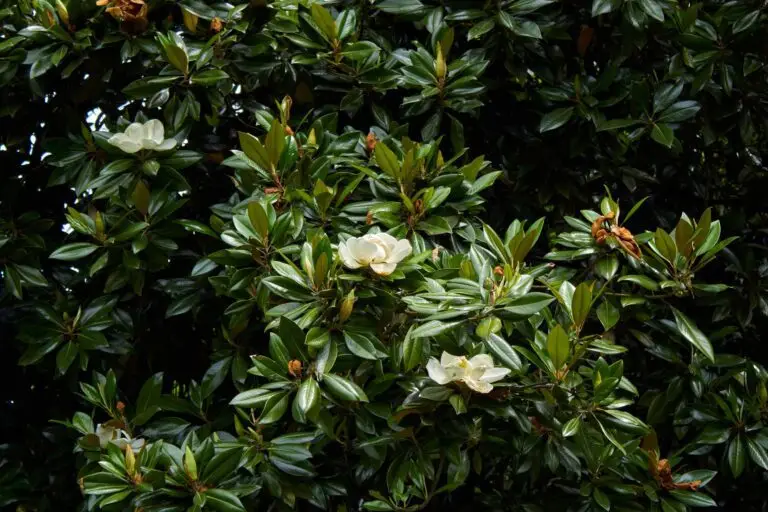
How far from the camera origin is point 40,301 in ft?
10.4

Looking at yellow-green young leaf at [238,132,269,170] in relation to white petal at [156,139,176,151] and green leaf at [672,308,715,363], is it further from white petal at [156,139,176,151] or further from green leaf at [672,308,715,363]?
green leaf at [672,308,715,363]

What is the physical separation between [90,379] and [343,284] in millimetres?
1278

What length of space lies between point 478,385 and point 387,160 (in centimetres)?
69

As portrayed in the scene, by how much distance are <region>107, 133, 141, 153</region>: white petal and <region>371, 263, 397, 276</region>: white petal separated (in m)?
0.90

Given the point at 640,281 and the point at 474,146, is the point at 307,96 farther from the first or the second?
the point at 640,281

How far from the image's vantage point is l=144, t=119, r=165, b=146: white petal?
2861 millimetres

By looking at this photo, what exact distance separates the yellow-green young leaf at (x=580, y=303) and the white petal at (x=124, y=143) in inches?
47.7

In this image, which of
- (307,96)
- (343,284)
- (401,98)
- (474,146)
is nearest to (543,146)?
(474,146)

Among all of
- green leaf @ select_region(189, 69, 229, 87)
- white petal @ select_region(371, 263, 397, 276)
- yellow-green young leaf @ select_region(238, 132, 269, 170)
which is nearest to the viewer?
white petal @ select_region(371, 263, 397, 276)

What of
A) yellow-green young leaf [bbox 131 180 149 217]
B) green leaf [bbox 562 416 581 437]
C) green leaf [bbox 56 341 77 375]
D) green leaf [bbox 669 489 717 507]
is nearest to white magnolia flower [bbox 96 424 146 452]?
green leaf [bbox 56 341 77 375]

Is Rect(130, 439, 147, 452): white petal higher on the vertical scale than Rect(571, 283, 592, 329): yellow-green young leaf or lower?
lower

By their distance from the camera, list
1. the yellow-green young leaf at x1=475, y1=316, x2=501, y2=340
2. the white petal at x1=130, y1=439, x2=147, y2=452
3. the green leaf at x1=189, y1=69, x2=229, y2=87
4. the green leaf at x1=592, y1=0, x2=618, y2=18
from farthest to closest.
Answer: the green leaf at x1=592, y1=0, x2=618, y2=18 → the green leaf at x1=189, y1=69, x2=229, y2=87 → the white petal at x1=130, y1=439, x2=147, y2=452 → the yellow-green young leaf at x1=475, y1=316, x2=501, y2=340

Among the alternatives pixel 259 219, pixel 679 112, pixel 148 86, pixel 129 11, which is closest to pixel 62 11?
pixel 129 11

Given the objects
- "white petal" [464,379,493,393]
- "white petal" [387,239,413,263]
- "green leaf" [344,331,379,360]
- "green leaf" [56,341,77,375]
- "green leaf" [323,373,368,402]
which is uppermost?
"white petal" [387,239,413,263]
